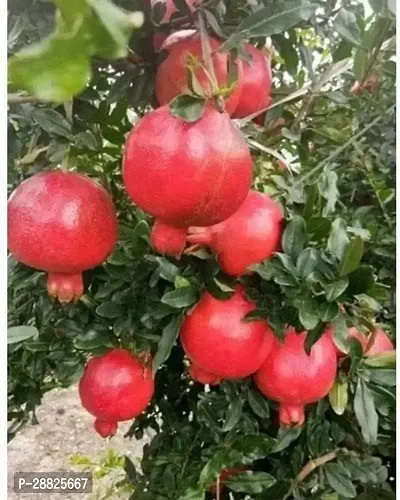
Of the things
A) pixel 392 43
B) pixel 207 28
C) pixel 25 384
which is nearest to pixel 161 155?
pixel 207 28

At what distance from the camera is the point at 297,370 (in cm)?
41

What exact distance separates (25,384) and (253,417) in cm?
17

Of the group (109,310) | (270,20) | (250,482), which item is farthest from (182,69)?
(250,482)

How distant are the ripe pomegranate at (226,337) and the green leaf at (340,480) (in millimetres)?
145

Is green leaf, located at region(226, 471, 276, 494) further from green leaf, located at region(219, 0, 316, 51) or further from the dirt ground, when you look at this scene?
green leaf, located at region(219, 0, 316, 51)

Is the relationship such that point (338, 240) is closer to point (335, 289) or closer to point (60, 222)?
point (335, 289)

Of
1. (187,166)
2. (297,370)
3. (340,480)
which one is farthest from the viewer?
(340,480)

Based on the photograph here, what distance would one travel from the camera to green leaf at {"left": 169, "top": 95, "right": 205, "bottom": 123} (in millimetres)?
305

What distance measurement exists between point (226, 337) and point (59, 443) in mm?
256

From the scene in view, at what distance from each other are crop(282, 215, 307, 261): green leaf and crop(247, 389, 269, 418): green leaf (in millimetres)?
147

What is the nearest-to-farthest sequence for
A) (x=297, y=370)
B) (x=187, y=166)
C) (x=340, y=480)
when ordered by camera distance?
(x=187, y=166) < (x=297, y=370) < (x=340, y=480)

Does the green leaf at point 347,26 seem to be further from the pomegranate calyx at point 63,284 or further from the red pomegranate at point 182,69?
the pomegranate calyx at point 63,284

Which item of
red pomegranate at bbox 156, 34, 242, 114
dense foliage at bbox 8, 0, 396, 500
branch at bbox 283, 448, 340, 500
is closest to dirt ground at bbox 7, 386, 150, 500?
dense foliage at bbox 8, 0, 396, 500

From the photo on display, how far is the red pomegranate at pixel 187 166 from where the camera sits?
1.00ft
